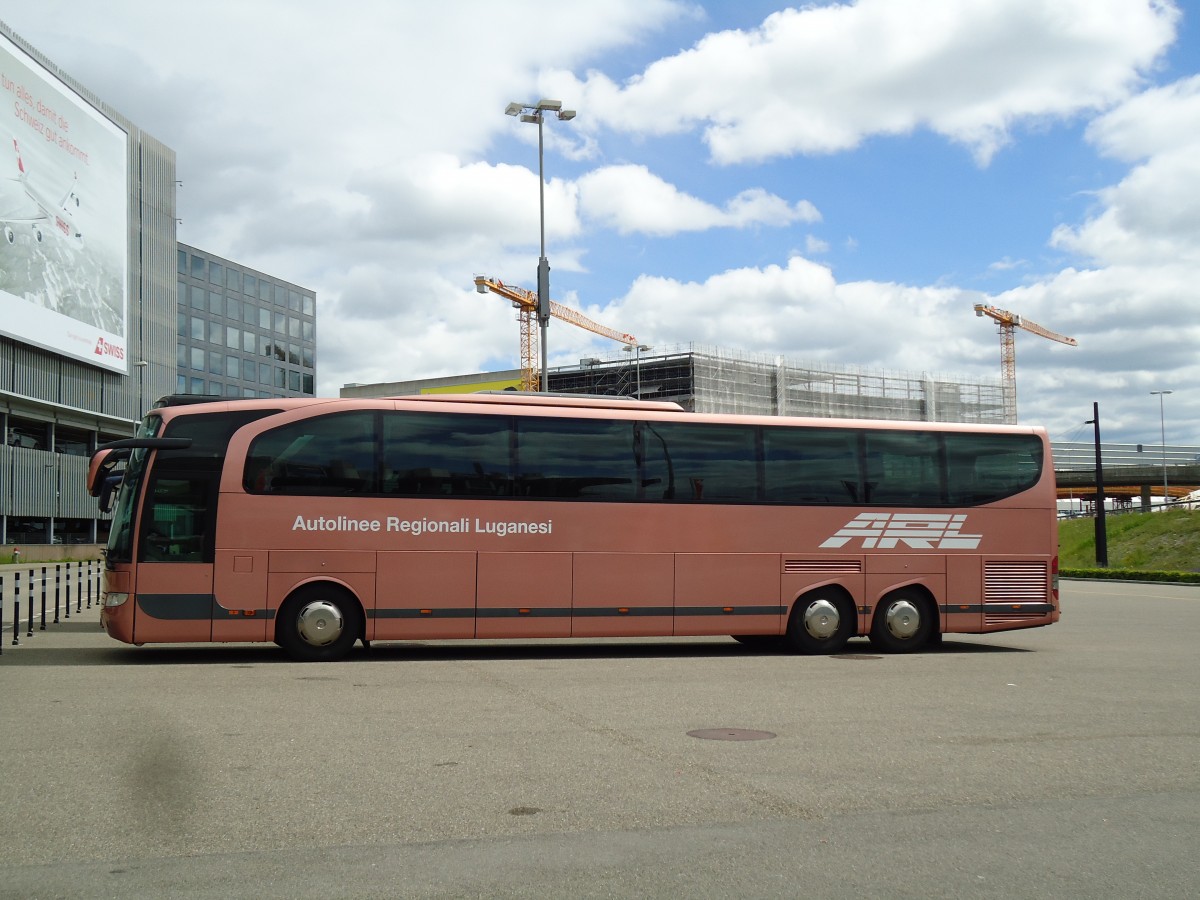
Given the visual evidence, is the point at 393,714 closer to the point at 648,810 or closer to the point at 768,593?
the point at 648,810

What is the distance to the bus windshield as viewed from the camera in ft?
48.9

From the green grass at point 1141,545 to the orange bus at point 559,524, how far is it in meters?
33.0

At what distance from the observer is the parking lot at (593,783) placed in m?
5.66

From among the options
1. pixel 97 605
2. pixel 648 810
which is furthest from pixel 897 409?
pixel 648 810

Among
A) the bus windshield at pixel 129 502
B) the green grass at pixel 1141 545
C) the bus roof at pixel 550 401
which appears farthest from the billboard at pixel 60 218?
the green grass at pixel 1141 545

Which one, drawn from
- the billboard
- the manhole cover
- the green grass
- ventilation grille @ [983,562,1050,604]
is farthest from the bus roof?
the billboard

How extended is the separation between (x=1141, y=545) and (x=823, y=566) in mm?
45651

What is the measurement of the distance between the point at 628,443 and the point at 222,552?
5.59 metres

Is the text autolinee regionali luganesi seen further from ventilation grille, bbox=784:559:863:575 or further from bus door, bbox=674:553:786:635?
ventilation grille, bbox=784:559:863:575

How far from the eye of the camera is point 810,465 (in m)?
17.2

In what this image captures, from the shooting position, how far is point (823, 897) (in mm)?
5316

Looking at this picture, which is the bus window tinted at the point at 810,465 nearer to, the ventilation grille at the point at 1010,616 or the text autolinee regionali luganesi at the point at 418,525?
the ventilation grille at the point at 1010,616

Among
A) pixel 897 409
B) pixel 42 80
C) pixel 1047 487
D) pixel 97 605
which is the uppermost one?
pixel 42 80

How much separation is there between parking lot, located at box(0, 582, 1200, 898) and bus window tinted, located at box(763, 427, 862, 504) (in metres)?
3.51
